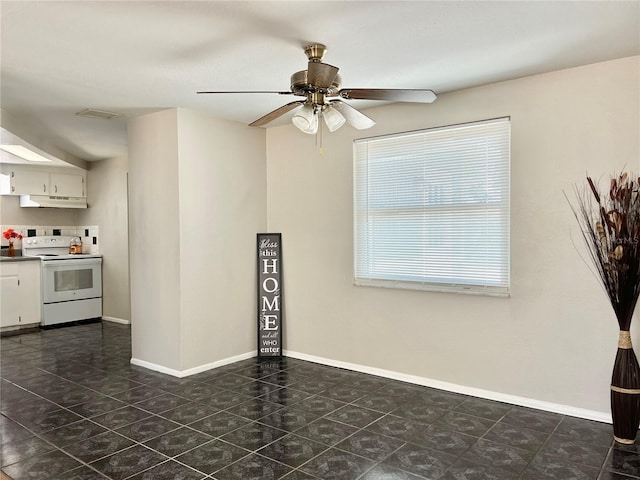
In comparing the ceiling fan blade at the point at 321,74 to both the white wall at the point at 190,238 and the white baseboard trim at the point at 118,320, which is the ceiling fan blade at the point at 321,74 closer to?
the white wall at the point at 190,238

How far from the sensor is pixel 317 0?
2186 mm

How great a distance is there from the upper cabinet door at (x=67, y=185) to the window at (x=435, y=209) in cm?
491

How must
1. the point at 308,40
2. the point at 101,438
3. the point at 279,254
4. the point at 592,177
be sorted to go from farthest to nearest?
the point at 279,254 < the point at 592,177 < the point at 101,438 < the point at 308,40

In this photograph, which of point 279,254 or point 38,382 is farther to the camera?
point 279,254

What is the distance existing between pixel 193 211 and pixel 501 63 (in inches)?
111

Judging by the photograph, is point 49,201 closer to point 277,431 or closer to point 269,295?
point 269,295

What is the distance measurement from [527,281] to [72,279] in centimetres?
597

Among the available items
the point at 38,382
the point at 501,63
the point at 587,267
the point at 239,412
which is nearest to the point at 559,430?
the point at 587,267

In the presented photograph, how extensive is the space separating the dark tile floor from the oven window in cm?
232

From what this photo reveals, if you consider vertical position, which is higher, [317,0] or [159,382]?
[317,0]

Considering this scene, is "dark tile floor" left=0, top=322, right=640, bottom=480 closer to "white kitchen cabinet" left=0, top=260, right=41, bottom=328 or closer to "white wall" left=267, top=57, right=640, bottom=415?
"white wall" left=267, top=57, right=640, bottom=415

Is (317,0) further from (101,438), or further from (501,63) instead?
(101,438)

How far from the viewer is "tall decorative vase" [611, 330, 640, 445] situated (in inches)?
109

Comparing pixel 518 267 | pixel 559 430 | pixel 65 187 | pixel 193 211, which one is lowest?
pixel 559 430
